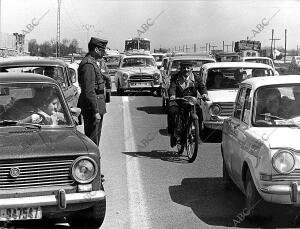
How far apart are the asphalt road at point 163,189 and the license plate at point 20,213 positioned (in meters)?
0.78

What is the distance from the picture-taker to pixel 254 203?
6.00 m

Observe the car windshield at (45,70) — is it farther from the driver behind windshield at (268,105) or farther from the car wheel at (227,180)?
the driver behind windshield at (268,105)

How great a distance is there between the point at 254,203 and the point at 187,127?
4.30m

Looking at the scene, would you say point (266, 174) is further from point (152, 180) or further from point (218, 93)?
point (218, 93)

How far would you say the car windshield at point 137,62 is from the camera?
2516cm

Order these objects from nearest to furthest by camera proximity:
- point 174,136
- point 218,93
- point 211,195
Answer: point 211,195 → point 174,136 → point 218,93

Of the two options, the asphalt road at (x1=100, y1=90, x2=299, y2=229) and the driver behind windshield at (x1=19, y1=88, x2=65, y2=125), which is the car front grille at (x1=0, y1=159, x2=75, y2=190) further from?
the driver behind windshield at (x1=19, y1=88, x2=65, y2=125)

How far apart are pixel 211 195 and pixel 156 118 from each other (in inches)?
352

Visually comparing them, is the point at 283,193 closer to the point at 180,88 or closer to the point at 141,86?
the point at 180,88

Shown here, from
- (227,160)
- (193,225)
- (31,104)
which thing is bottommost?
(193,225)

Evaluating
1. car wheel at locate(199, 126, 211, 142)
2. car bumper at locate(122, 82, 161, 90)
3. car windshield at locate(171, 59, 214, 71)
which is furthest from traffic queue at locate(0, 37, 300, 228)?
car bumper at locate(122, 82, 161, 90)

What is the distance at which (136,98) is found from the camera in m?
22.7

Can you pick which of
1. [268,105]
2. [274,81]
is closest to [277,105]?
[268,105]

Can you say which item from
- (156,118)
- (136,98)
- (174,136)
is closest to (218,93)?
(174,136)
